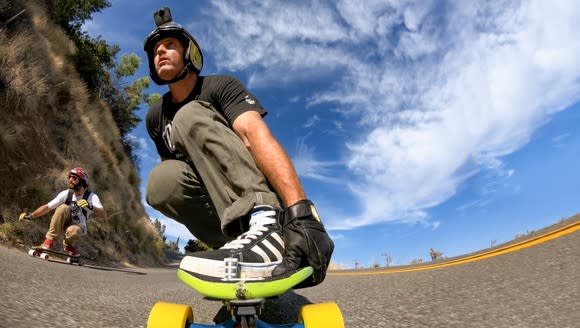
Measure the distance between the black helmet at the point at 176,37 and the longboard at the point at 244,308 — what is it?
50.4 inches

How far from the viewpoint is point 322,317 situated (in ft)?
3.27

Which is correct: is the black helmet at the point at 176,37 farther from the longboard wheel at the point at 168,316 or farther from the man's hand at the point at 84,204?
the man's hand at the point at 84,204

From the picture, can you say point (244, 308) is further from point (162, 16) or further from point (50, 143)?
point (50, 143)

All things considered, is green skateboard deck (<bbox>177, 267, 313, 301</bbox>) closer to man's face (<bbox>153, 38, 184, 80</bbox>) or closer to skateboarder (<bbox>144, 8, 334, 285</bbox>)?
skateboarder (<bbox>144, 8, 334, 285</bbox>)

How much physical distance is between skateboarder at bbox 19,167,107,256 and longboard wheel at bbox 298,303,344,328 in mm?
6937

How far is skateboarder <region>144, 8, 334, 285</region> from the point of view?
3.78ft

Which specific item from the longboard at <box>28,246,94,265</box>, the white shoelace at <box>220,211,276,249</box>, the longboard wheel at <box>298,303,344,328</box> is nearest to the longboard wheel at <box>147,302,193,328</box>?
the white shoelace at <box>220,211,276,249</box>

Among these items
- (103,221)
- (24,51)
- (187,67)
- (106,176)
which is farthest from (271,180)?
(106,176)

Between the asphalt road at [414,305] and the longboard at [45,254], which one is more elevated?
the longboard at [45,254]

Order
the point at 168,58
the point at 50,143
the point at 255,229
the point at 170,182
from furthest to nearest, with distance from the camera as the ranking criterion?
1. the point at 50,143
2. the point at 168,58
3. the point at 170,182
4. the point at 255,229

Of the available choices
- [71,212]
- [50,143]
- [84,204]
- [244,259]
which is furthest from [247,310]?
[50,143]

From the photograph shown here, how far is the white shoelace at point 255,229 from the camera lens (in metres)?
1.16

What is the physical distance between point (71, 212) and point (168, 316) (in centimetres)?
701

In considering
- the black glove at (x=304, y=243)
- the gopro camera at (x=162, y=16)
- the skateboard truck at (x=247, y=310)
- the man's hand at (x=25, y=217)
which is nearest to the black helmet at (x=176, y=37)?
the gopro camera at (x=162, y=16)
